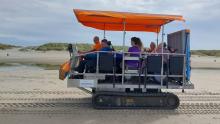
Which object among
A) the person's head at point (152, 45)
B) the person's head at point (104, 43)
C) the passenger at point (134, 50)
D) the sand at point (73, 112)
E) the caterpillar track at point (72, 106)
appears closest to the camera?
the sand at point (73, 112)

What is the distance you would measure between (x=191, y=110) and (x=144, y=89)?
126 cm

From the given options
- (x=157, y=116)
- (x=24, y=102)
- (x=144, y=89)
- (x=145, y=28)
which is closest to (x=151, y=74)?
(x=144, y=89)

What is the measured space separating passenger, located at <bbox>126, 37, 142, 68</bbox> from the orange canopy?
54 centimetres

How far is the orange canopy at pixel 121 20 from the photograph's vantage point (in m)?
11.3

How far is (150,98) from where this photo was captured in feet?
37.8

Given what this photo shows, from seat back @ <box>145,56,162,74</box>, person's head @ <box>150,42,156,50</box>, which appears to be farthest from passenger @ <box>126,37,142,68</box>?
person's head @ <box>150,42,156,50</box>

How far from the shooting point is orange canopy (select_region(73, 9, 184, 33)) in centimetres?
1131

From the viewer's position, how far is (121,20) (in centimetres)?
1238

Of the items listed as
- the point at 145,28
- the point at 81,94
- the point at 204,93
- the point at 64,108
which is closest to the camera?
the point at 64,108

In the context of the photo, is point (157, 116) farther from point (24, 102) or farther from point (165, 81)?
point (24, 102)

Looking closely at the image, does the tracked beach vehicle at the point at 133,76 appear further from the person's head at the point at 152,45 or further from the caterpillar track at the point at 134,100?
the person's head at the point at 152,45

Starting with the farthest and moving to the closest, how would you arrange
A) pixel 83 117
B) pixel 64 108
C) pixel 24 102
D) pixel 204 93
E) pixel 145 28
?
pixel 204 93
pixel 145 28
pixel 24 102
pixel 64 108
pixel 83 117

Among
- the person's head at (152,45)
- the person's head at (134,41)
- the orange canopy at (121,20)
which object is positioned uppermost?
the orange canopy at (121,20)

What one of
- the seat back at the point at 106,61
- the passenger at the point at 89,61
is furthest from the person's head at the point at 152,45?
the seat back at the point at 106,61
